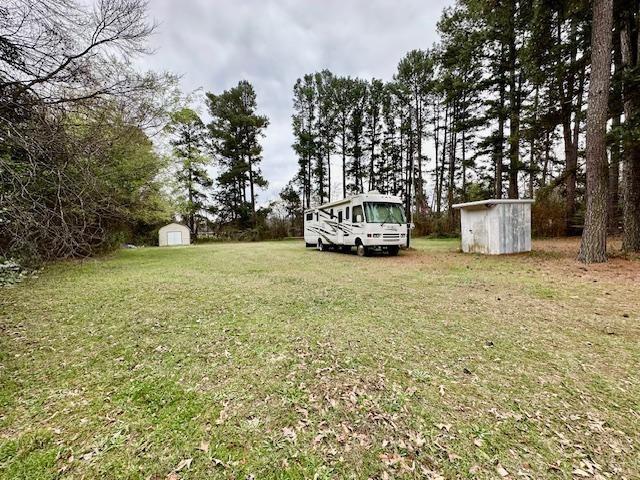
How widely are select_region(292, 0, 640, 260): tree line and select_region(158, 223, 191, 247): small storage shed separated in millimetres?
12310

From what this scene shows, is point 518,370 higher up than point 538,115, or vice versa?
point 538,115

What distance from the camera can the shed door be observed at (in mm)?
24906

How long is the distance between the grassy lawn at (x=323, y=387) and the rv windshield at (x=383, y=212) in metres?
6.07

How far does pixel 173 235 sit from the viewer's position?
82.3 feet

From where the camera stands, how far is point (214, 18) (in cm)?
852

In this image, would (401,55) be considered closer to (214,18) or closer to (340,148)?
(340,148)

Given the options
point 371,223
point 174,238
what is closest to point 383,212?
point 371,223

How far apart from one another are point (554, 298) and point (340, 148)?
2615 centimetres

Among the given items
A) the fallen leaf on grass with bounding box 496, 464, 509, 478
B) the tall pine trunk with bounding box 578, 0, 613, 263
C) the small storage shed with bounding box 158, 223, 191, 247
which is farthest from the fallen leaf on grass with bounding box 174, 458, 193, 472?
the small storage shed with bounding box 158, 223, 191, 247

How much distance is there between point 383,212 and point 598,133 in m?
6.04

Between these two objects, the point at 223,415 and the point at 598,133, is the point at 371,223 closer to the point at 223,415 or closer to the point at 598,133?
the point at 598,133

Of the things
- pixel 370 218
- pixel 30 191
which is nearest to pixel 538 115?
pixel 370 218

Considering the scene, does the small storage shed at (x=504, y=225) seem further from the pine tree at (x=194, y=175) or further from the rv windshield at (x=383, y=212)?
the pine tree at (x=194, y=175)

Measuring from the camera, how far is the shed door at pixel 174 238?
81.7 feet
